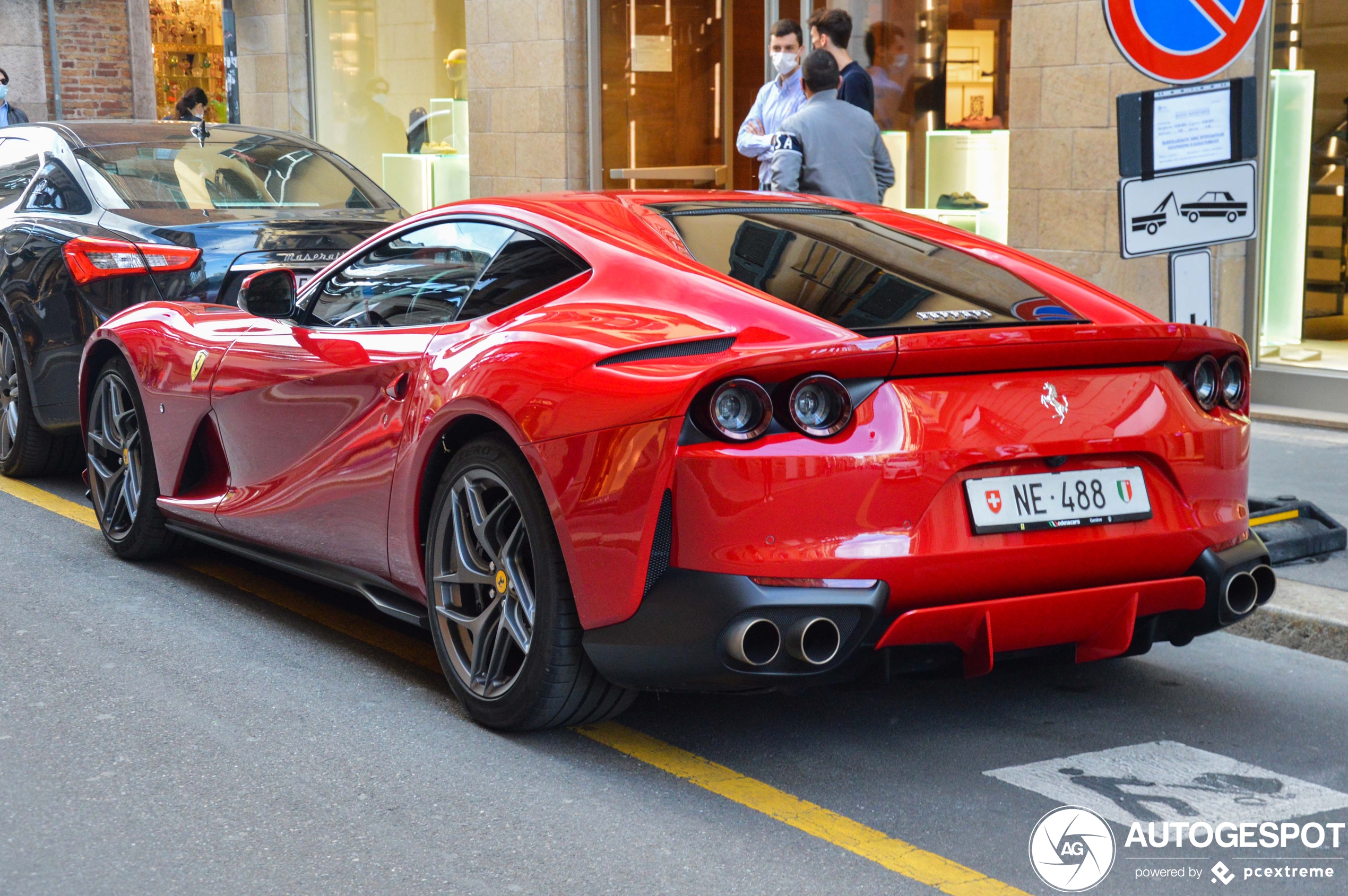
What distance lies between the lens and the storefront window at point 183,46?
24.9 meters

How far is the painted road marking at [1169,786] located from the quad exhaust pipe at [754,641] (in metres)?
0.74

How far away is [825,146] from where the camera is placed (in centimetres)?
851

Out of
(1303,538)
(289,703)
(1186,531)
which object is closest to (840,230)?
(1186,531)

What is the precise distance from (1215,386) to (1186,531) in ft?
1.37

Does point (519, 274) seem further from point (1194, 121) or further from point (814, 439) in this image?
point (1194, 121)

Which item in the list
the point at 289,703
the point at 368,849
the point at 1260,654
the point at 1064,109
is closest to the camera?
the point at 368,849

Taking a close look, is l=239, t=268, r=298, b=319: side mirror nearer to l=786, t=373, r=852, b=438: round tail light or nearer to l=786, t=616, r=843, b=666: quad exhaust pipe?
l=786, t=373, r=852, b=438: round tail light

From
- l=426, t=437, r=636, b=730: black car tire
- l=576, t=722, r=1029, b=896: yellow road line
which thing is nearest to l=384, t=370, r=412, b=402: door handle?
l=426, t=437, r=636, b=730: black car tire

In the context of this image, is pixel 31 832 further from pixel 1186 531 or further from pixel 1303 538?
pixel 1303 538

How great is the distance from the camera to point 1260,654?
5203 mm

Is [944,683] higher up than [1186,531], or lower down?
lower down

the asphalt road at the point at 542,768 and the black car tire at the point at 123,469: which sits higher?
the black car tire at the point at 123,469

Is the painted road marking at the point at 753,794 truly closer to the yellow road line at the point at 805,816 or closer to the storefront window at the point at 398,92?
the yellow road line at the point at 805,816

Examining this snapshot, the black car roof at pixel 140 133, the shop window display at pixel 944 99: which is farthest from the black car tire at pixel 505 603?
the shop window display at pixel 944 99
